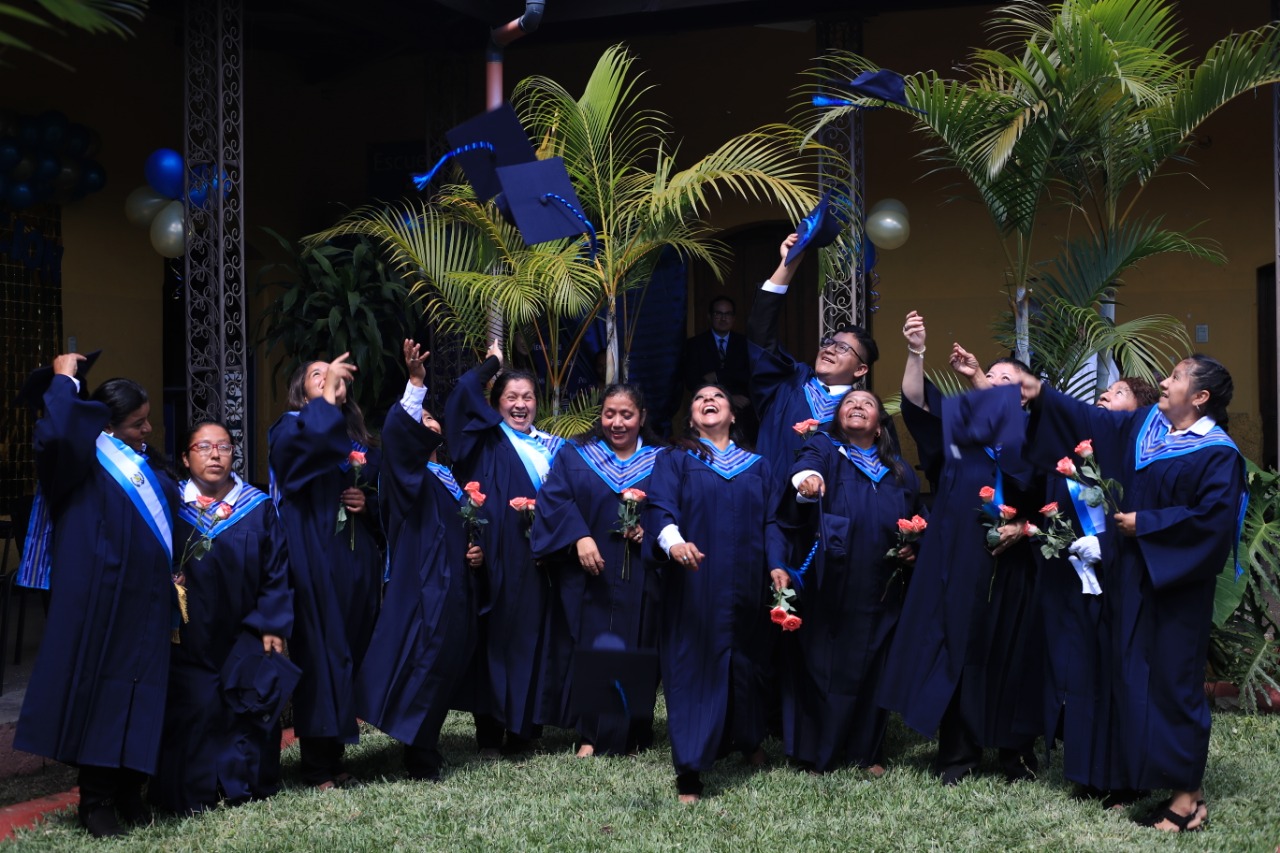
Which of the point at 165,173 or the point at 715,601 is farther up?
the point at 165,173

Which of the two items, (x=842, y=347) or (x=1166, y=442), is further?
(x=842, y=347)

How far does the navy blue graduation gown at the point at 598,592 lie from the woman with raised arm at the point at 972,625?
1.15 metres

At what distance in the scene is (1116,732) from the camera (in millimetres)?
5711

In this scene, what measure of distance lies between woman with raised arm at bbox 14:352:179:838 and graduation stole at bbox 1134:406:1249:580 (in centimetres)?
378

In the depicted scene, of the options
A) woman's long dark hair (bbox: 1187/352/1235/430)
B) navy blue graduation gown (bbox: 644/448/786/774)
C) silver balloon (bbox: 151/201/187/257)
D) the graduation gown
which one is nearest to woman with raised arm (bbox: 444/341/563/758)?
navy blue graduation gown (bbox: 644/448/786/774)

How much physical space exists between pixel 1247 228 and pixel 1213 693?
5246mm

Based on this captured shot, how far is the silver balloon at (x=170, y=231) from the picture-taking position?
10422mm

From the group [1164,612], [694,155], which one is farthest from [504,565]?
[694,155]

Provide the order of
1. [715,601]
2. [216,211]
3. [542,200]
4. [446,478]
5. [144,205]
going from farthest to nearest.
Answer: [144,205] → [216,211] → [542,200] → [446,478] → [715,601]

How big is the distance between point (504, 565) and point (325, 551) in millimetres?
902

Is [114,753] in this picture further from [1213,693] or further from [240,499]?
[1213,693]

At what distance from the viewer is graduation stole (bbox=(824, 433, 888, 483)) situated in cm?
653

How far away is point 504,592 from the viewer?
6816mm

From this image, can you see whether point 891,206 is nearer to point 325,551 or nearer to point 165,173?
point 165,173
